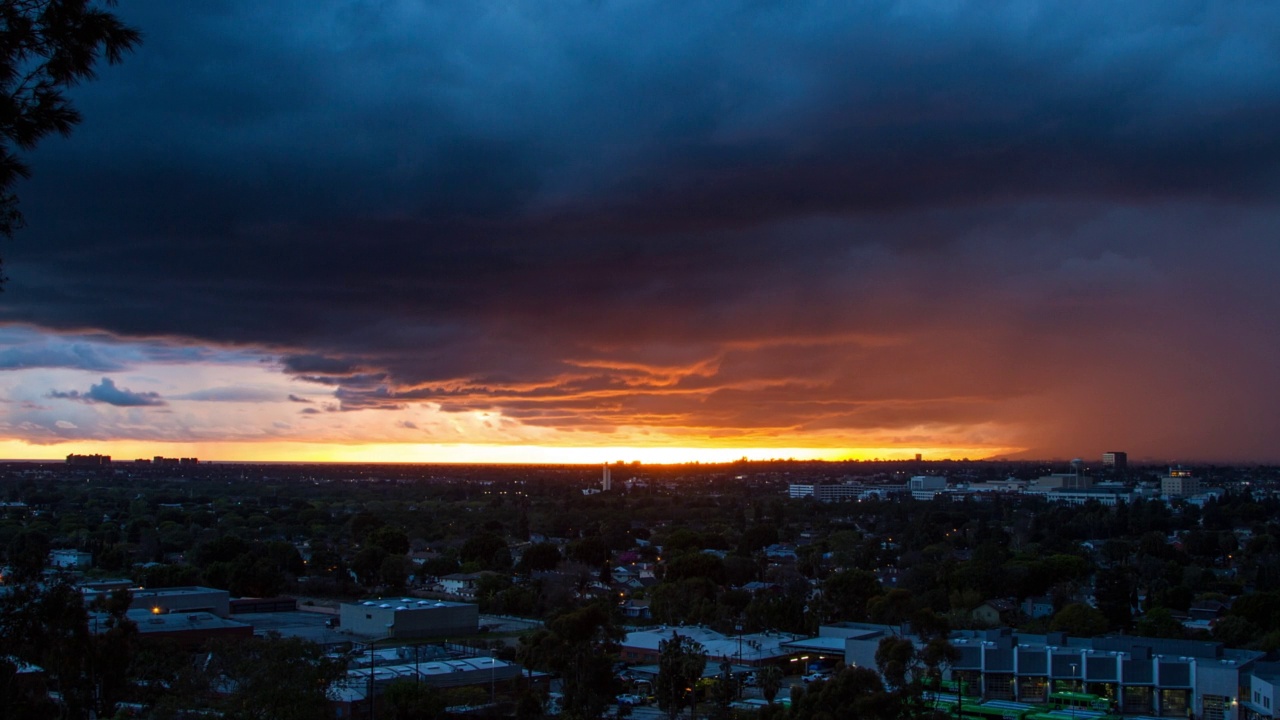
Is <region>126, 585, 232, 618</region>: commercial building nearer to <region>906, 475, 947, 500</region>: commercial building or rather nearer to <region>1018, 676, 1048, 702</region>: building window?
<region>1018, 676, 1048, 702</region>: building window

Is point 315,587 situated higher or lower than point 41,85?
lower

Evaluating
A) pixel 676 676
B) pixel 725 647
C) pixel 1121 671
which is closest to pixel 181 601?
pixel 725 647

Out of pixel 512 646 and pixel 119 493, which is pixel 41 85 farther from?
pixel 119 493

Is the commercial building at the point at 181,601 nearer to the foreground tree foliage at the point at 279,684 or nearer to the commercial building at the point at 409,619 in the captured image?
the commercial building at the point at 409,619

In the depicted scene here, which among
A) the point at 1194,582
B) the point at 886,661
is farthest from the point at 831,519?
the point at 886,661

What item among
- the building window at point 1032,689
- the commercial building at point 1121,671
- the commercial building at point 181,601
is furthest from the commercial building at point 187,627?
the building window at point 1032,689

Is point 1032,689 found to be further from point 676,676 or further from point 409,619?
point 409,619

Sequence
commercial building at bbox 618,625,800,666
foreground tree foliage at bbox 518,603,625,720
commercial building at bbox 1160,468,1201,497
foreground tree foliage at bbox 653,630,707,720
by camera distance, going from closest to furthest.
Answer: foreground tree foliage at bbox 518,603,625,720 → foreground tree foliage at bbox 653,630,707,720 → commercial building at bbox 618,625,800,666 → commercial building at bbox 1160,468,1201,497

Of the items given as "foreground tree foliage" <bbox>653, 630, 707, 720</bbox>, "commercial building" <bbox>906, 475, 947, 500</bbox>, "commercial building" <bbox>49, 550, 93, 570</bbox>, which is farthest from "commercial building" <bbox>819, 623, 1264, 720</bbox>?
"commercial building" <bbox>906, 475, 947, 500</bbox>
